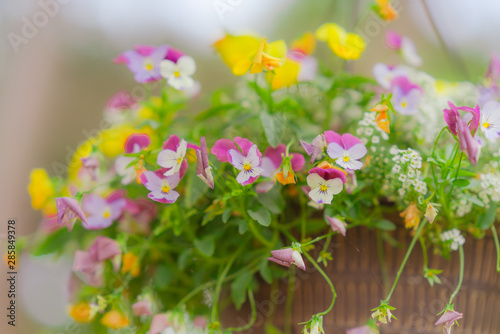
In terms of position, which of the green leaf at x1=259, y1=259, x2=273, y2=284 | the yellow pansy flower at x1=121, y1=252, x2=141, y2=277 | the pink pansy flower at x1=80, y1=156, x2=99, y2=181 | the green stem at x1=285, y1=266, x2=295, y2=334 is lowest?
the green stem at x1=285, y1=266, x2=295, y2=334

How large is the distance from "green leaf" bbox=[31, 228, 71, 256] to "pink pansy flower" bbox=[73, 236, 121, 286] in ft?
0.37

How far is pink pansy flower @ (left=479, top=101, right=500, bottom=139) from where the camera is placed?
1.44 ft

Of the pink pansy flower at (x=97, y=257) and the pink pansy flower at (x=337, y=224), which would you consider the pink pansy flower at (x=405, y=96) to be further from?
the pink pansy flower at (x=97, y=257)

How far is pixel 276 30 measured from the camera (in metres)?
1.22

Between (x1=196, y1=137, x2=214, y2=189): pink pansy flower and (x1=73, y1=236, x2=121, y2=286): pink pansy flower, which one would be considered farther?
(x1=73, y1=236, x2=121, y2=286): pink pansy flower

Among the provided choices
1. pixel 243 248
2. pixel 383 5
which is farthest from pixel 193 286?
pixel 383 5

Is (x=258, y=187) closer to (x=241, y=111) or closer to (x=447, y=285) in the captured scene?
(x=241, y=111)

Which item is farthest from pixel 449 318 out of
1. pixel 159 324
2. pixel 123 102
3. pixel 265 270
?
pixel 123 102

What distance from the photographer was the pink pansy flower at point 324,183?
1.35ft

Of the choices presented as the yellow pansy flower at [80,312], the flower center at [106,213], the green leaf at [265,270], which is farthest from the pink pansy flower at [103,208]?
the green leaf at [265,270]

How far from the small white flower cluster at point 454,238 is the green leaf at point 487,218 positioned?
0.03 metres

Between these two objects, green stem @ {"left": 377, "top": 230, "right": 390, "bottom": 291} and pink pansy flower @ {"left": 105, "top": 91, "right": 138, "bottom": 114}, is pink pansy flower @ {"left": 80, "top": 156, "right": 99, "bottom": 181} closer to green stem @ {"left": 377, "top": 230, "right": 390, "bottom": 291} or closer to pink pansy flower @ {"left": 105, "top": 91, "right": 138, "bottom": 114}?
pink pansy flower @ {"left": 105, "top": 91, "right": 138, "bottom": 114}
